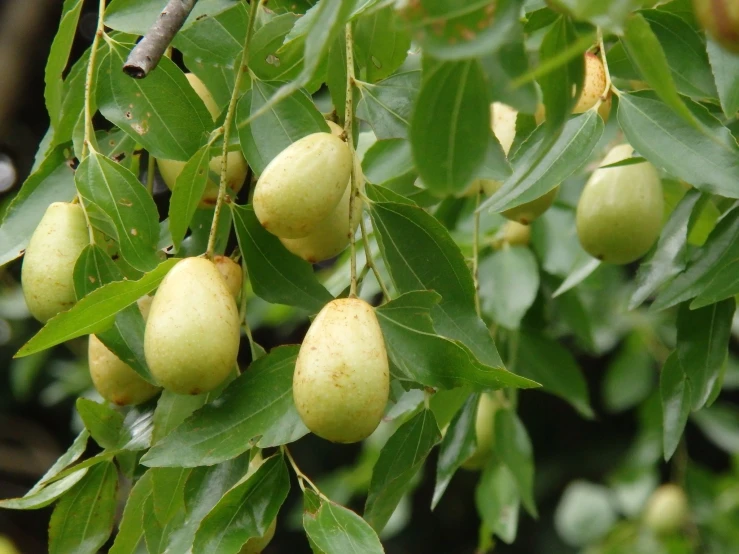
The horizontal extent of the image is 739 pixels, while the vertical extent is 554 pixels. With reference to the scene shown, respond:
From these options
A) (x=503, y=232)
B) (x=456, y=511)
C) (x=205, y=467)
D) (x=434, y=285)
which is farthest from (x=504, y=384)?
(x=456, y=511)

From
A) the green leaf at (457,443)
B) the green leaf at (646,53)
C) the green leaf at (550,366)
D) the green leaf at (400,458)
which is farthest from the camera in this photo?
the green leaf at (550,366)

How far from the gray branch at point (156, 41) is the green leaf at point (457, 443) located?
0.42 meters

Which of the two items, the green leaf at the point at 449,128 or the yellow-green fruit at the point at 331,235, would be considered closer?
the green leaf at the point at 449,128

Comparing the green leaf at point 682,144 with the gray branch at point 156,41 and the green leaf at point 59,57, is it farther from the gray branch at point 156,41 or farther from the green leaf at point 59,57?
the green leaf at point 59,57

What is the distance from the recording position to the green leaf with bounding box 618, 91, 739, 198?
2.28 feet

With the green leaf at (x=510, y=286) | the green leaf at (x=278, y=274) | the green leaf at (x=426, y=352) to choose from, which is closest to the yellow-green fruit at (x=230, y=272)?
the green leaf at (x=278, y=274)

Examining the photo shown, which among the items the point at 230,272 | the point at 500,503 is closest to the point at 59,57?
the point at 230,272

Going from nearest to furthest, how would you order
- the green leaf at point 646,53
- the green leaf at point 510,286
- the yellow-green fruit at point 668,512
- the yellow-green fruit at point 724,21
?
the yellow-green fruit at point 724,21 → the green leaf at point 646,53 → the green leaf at point 510,286 → the yellow-green fruit at point 668,512

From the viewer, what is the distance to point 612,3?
1.18ft

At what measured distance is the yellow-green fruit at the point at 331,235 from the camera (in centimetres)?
69

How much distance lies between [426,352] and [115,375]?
0.25 meters

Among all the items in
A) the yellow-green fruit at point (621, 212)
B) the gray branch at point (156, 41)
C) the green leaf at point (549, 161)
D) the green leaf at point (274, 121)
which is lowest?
the yellow-green fruit at point (621, 212)

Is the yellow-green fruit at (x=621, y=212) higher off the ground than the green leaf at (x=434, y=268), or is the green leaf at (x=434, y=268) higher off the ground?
the green leaf at (x=434, y=268)

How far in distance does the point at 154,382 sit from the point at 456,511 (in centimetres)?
222
